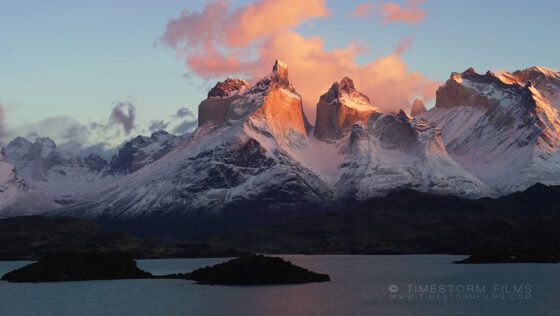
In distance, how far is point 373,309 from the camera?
18012cm

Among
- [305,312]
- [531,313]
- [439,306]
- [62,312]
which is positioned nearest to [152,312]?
[62,312]

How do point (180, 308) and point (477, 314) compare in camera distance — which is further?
point (180, 308)

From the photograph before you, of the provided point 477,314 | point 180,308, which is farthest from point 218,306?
point 477,314

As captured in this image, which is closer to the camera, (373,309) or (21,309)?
(373,309)

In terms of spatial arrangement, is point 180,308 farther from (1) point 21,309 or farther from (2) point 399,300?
(2) point 399,300

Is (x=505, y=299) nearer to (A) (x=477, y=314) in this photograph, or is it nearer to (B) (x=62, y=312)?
(A) (x=477, y=314)

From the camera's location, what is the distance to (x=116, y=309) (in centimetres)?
18850

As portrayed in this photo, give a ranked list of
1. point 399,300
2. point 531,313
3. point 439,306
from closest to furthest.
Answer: point 531,313 < point 439,306 < point 399,300

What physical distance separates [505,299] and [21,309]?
99008mm

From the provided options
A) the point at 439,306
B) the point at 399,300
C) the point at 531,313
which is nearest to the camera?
the point at 531,313

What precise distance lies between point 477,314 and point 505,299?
26.6 meters

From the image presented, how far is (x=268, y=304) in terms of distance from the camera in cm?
18962

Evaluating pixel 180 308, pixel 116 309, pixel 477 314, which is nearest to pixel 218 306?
pixel 180 308

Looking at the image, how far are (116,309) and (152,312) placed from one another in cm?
1043
